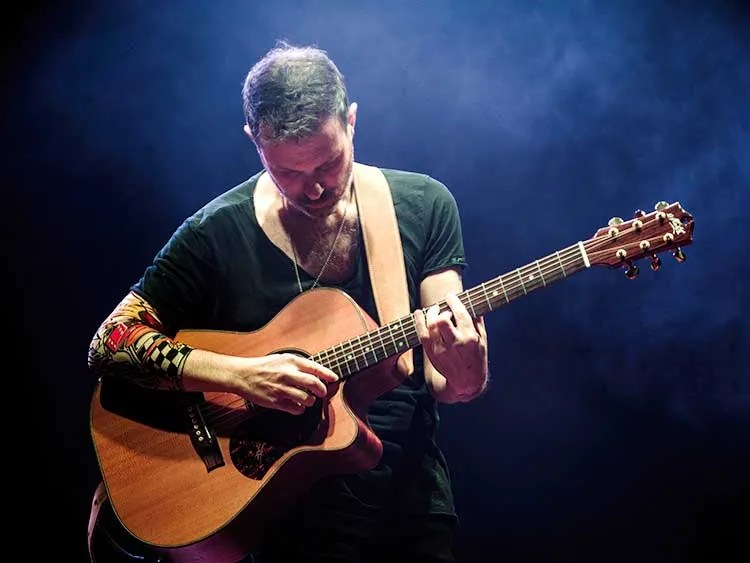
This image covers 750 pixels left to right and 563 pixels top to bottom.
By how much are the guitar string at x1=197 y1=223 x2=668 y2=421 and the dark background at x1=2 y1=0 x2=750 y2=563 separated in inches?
35.6

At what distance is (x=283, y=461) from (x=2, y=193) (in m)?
2.03

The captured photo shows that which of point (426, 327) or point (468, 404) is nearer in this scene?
point (426, 327)

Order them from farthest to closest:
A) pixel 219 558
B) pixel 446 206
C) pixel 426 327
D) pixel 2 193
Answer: pixel 2 193, pixel 446 206, pixel 219 558, pixel 426 327

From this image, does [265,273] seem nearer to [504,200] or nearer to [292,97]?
[292,97]

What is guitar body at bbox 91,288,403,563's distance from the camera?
2400mm

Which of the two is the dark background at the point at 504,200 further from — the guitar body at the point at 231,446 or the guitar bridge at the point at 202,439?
the guitar bridge at the point at 202,439

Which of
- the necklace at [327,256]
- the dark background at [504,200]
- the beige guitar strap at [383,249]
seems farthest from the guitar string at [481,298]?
the dark background at [504,200]

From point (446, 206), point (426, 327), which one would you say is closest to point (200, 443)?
point (426, 327)

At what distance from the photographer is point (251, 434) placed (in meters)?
2.49

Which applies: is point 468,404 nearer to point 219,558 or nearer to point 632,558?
point 632,558

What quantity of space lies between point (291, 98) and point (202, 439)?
115 cm

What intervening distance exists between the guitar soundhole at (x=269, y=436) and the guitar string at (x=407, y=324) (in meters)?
0.07

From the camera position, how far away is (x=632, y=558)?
3.27 metres

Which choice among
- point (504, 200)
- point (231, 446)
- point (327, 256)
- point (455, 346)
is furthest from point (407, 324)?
point (504, 200)
